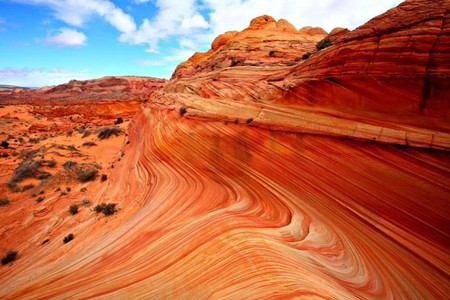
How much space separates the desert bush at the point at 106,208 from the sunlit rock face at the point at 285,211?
12.7 inches

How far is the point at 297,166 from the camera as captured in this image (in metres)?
6.82

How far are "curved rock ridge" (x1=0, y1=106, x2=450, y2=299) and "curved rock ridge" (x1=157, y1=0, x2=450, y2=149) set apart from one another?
1.85ft

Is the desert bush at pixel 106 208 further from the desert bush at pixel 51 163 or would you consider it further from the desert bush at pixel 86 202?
the desert bush at pixel 51 163

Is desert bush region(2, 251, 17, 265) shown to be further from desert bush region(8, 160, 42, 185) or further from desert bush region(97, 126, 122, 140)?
desert bush region(97, 126, 122, 140)

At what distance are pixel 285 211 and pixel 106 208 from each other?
6346 mm

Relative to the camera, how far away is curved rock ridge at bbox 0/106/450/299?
14.0 ft

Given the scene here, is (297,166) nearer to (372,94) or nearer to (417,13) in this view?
(372,94)

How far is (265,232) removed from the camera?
5.23m

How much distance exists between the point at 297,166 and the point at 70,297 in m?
6.19

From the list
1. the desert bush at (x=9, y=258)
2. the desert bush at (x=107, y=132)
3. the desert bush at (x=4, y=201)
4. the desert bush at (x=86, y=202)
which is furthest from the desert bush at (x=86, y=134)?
the desert bush at (x=9, y=258)

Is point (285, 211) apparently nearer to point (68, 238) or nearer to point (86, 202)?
point (68, 238)

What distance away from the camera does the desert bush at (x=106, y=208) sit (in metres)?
8.10

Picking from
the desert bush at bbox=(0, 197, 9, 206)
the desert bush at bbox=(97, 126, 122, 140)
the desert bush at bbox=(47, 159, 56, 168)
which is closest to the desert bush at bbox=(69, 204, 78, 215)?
the desert bush at bbox=(0, 197, 9, 206)

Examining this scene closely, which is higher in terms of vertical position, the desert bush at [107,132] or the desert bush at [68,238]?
the desert bush at [107,132]
